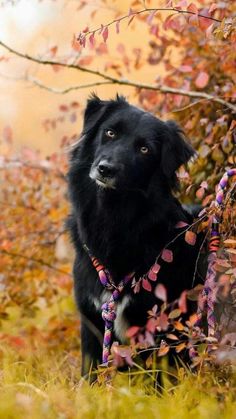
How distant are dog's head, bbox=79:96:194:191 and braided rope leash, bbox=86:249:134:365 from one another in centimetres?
50

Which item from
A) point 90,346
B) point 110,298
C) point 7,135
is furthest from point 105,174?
point 7,135

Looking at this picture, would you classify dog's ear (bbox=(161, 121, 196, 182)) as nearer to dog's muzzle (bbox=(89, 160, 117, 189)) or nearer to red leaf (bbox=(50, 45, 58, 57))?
dog's muzzle (bbox=(89, 160, 117, 189))

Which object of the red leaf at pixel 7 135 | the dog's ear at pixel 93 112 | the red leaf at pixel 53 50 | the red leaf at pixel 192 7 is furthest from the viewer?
the red leaf at pixel 7 135

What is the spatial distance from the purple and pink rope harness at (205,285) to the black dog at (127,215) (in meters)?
0.05

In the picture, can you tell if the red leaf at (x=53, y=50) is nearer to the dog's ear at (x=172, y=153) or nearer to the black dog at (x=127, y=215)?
the black dog at (x=127, y=215)

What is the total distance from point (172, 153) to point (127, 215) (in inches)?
18.6

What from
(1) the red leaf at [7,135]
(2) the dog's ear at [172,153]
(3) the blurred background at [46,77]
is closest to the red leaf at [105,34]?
(2) the dog's ear at [172,153]

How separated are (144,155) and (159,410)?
1.75 metres

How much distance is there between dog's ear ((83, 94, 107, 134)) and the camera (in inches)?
173

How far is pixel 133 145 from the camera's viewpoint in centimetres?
410

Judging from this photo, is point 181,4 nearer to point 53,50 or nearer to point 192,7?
point 192,7

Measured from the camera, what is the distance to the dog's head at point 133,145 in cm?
398

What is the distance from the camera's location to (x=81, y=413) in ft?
9.15

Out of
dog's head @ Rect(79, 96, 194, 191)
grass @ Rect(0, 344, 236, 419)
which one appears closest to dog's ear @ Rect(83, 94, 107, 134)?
dog's head @ Rect(79, 96, 194, 191)
